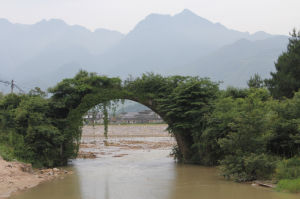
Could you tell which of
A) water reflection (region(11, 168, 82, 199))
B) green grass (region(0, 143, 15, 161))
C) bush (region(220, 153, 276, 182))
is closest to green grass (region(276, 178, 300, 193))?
bush (region(220, 153, 276, 182))

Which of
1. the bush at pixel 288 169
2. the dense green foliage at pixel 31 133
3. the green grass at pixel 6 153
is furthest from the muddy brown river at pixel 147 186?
the green grass at pixel 6 153

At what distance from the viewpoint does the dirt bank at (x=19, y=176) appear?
10.1m

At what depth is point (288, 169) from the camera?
9734 mm

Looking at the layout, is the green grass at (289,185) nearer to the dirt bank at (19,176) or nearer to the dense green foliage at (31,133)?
the dirt bank at (19,176)

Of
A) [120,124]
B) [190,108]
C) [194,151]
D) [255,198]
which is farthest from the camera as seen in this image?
[120,124]

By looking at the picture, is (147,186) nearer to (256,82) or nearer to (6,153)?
(6,153)

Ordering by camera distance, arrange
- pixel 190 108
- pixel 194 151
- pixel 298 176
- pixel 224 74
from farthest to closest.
Result: 1. pixel 224 74
2. pixel 194 151
3. pixel 190 108
4. pixel 298 176

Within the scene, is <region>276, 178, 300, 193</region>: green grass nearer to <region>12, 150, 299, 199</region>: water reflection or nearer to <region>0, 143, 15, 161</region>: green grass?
<region>12, 150, 299, 199</region>: water reflection

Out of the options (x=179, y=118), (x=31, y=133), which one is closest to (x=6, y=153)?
(x=31, y=133)

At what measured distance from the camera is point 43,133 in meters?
13.8

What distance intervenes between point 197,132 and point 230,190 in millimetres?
4936

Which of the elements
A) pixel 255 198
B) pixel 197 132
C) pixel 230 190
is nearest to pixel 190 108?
pixel 197 132

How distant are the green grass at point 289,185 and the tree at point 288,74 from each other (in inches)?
414

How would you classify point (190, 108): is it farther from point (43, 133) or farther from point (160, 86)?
point (43, 133)
